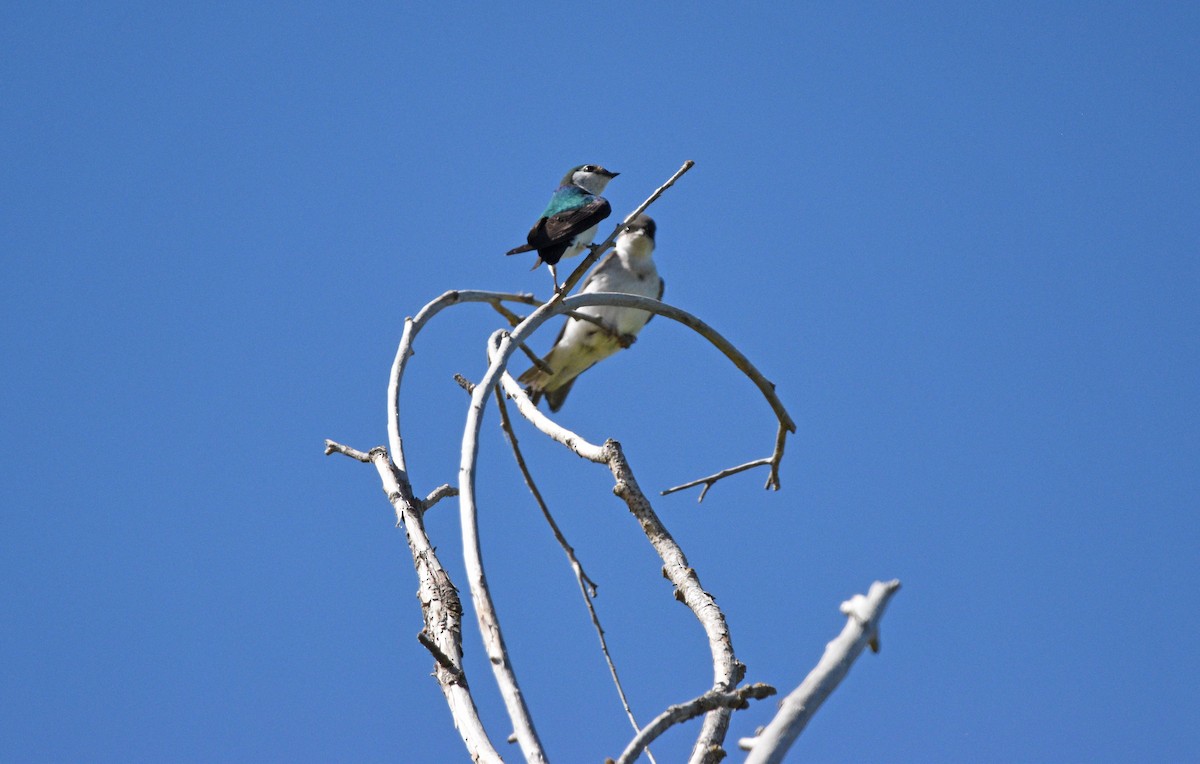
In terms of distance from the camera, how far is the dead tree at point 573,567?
1779mm

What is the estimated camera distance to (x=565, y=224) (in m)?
5.10

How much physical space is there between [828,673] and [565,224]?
3568 mm

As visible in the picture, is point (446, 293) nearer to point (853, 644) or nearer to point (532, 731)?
point (532, 731)

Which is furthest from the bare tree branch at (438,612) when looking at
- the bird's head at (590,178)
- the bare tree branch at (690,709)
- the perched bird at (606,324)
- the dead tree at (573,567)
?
the bird's head at (590,178)

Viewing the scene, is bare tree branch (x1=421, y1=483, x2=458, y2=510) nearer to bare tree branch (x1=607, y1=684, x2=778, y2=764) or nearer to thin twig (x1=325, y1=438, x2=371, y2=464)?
thin twig (x1=325, y1=438, x2=371, y2=464)

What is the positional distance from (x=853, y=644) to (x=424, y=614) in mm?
1369

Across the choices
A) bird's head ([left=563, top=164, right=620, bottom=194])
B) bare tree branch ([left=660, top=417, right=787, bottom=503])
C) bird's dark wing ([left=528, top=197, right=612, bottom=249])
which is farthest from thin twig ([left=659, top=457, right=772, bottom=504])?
bird's head ([left=563, top=164, right=620, bottom=194])

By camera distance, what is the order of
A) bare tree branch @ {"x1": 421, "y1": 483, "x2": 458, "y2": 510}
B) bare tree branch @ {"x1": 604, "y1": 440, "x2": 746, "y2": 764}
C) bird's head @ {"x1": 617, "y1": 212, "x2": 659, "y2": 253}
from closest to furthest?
bare tree branch @ {"x1": 604, "y1": 440, "x2": 746, "y2": 764}
bare tree branch @ {"x1": 421, "y1": 483, "x2": 458, "y2": 510}
bird's head @ {"x1": 617, "y1": 212, "x2": 659, "y2": 253}

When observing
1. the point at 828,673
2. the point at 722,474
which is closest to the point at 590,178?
the point at 722,474

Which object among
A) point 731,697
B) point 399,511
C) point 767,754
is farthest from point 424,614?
point 767,754

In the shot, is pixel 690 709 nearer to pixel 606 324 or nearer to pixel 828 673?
pixel 828 673

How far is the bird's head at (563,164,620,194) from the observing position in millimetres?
7215

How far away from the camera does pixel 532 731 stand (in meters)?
1.91

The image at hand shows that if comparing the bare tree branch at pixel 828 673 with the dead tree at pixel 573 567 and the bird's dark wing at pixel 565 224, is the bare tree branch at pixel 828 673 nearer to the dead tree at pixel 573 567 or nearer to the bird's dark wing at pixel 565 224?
the dead tree at pixel 573 567
